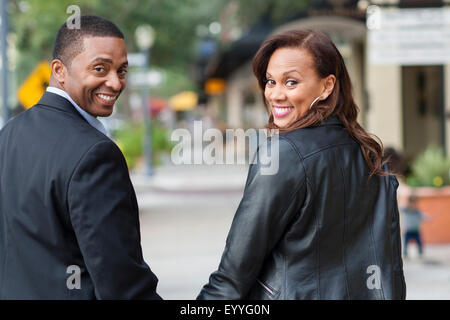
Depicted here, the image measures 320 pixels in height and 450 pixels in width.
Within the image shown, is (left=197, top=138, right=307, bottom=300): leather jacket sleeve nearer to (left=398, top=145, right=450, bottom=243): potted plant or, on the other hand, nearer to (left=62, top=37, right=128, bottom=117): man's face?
(left=62, top=37, right=128, bottom=117): man's face

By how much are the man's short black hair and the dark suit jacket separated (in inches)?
9.7

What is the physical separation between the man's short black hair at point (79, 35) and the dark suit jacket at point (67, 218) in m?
0.25

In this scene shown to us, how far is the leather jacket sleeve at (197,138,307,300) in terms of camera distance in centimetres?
241

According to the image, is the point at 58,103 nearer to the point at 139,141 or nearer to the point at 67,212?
the point at 67,212

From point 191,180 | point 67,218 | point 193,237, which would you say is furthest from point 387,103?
point 67,218

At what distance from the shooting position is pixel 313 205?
8.05 feet

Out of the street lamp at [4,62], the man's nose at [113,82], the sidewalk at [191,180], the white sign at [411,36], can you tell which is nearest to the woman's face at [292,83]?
the man's nose at [113,82]

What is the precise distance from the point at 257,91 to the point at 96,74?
572cm

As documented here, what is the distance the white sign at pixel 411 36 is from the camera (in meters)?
9.36
